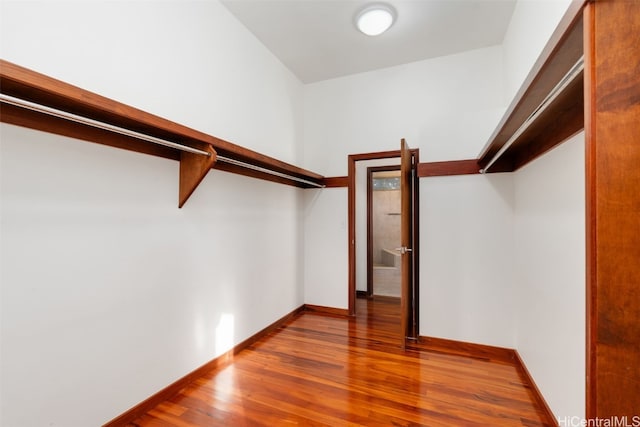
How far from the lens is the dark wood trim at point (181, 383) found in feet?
5.52

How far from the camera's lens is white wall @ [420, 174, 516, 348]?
261 cm

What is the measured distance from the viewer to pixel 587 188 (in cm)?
74

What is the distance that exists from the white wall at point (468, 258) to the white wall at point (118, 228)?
190cm

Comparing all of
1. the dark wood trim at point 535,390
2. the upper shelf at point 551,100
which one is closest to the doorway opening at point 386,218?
the dark wood trim at point 535,390

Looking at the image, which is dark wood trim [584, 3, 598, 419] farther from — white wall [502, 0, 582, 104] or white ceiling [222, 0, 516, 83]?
white ceiling [222, 0, 516, 83]

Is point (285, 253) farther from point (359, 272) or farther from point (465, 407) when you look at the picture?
point (465, 407)

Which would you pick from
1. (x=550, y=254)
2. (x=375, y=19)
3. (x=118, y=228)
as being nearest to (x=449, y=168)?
(x=550, y=254)

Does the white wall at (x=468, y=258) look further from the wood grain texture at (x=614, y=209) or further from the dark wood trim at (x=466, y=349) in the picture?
the wood grain texture at (x=614, y=209)

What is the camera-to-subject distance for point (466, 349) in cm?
271

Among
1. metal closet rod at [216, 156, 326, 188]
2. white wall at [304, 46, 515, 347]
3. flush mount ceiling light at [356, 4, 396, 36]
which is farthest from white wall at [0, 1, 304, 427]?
white wall at [304, 46, 515, 347]

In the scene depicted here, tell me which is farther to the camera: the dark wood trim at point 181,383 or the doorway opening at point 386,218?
the doorway opening at point 386,218

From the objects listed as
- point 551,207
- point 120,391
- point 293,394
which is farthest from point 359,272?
point 120,391

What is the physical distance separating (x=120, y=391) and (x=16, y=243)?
1046 millimetres

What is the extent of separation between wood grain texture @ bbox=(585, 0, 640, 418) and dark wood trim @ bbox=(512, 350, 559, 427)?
4.66 feet
